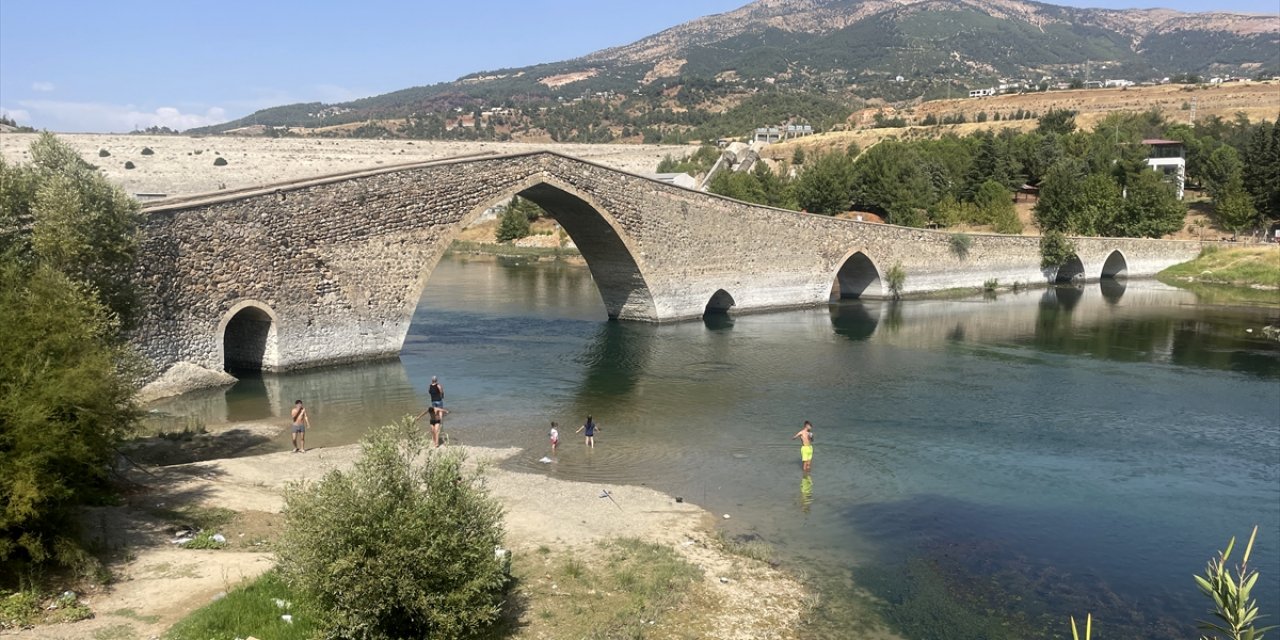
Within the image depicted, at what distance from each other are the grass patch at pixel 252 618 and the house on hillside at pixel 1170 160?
68835 millimetres

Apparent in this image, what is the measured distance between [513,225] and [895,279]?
37.2m

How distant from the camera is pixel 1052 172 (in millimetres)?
61125

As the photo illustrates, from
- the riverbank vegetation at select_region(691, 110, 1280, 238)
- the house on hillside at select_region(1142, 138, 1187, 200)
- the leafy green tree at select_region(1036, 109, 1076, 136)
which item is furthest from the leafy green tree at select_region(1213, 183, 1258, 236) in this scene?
the leafy green tree at select_region(1036, 109, 1076, 136)

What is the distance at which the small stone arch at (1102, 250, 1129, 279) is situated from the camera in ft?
189

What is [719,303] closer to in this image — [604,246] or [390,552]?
[604,246]

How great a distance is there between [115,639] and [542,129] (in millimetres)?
123173

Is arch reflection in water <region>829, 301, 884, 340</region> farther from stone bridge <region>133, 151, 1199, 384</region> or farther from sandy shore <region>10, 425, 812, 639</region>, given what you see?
sandy shore <region>10, 425, 812, 639</region>

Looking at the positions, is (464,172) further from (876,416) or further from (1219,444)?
(1219,444)

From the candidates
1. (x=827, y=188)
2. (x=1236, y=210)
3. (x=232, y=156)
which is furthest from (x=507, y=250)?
(x=1236, y=210)

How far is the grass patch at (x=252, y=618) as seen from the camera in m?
8.65

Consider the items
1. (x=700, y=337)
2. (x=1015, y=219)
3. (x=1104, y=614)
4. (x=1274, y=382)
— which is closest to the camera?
(x=1104, y=614)

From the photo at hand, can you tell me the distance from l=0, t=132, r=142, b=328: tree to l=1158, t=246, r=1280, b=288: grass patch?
55623 mm

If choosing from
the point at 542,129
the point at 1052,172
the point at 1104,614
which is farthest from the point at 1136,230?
the point at 542,129

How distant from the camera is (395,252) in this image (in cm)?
2612
